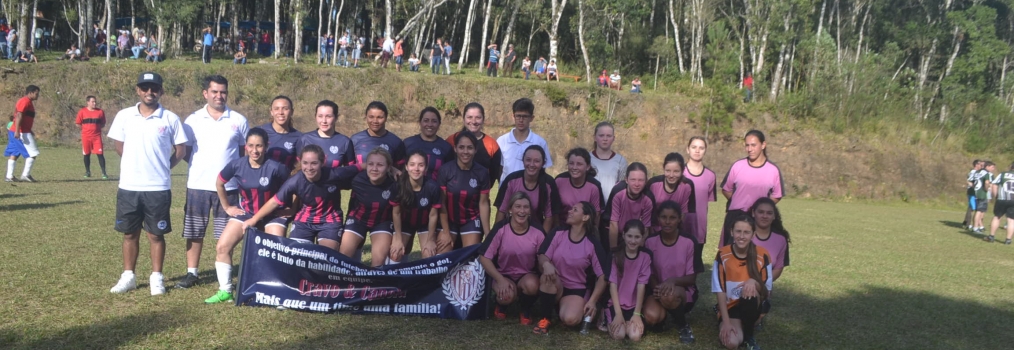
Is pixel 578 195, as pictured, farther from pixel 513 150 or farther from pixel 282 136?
pixel 282 136

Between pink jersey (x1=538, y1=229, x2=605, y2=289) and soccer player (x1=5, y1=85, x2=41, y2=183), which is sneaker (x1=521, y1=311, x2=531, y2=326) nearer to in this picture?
pink jersey (x1=538, y1=229, x2=605, y2=289)

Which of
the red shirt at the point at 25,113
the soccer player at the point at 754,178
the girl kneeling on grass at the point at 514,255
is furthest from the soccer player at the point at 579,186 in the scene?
the red shirt at the point at 25,113

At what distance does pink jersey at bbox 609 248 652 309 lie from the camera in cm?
603

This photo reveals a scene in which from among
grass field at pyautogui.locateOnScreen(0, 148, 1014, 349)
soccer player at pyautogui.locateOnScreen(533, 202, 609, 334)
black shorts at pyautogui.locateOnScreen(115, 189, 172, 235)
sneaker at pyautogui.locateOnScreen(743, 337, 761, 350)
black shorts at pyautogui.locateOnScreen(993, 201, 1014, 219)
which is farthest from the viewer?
black shorts at pyautogui.locateOnScreen(993, 201, 1014, 219)

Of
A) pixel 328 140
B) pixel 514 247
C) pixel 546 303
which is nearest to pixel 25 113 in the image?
pixel 328 140

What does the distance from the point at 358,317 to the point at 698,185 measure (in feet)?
11.3

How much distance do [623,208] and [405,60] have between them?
108 feet

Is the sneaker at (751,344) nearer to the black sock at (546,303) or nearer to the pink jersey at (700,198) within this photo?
the pink jersey at (700,198)

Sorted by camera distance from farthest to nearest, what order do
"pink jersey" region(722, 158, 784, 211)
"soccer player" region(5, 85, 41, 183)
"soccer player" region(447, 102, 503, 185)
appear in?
"soccer player" region(5, 85, 41, 183), "pink jersey" region(722, 158, 784, 211), "soccer player" region(447, 102, 503, 185)

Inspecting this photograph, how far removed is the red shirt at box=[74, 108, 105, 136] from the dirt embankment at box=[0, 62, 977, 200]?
12.6m

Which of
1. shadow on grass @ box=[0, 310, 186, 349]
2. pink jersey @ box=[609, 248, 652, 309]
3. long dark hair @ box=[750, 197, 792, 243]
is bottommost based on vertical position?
shadow on grass @ box=[0, 310, 186, 349]

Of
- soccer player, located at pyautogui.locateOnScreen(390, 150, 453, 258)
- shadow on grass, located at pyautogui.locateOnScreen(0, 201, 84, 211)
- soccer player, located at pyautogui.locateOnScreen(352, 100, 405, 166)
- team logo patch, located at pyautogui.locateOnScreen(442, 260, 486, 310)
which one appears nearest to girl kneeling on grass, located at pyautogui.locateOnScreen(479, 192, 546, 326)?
team logo patch, located at pyautogui.locateOnScreen(442, 260, 486, 310)

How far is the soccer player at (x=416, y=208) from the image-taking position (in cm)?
645

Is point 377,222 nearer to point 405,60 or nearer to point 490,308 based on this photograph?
point 490,308
